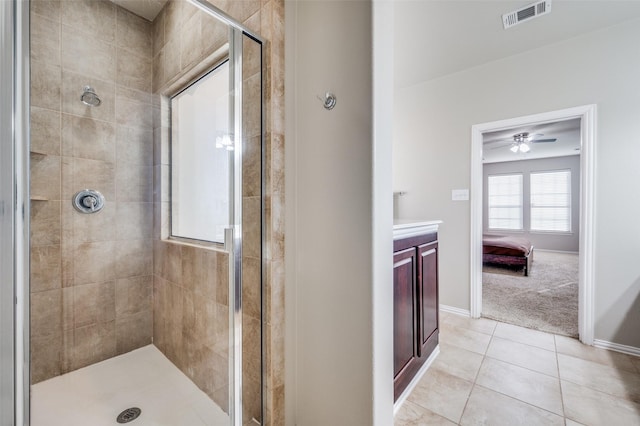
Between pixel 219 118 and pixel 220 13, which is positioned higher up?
pixel 220 13

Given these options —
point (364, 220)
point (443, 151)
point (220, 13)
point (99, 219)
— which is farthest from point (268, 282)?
point (443, 151)

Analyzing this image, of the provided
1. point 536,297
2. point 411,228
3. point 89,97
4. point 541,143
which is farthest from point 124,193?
point 541,143

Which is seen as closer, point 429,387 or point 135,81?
point 429,387

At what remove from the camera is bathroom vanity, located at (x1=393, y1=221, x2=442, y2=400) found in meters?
1.45

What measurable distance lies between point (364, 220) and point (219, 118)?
41.2 inches

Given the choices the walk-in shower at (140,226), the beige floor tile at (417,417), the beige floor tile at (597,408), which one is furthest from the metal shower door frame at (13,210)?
the beige floor tile at (597,408)

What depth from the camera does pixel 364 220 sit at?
106cm

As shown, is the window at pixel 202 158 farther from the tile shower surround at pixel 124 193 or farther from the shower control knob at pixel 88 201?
the shower control knob at pixel 88 201

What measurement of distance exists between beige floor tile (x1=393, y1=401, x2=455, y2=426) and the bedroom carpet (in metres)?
1.79

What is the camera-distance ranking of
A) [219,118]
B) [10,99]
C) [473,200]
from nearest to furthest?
[10,99]
[219,118]
[473,200]

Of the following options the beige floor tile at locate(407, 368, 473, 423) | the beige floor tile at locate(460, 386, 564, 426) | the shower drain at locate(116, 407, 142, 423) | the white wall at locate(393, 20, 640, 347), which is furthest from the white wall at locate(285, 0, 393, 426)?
the white wall at locate(393, 20, 640, 347)

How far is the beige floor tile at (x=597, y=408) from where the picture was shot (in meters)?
1.42

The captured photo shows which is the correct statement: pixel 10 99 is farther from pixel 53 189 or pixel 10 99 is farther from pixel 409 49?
pixel 409 49

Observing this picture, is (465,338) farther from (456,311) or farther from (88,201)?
(88,201)
